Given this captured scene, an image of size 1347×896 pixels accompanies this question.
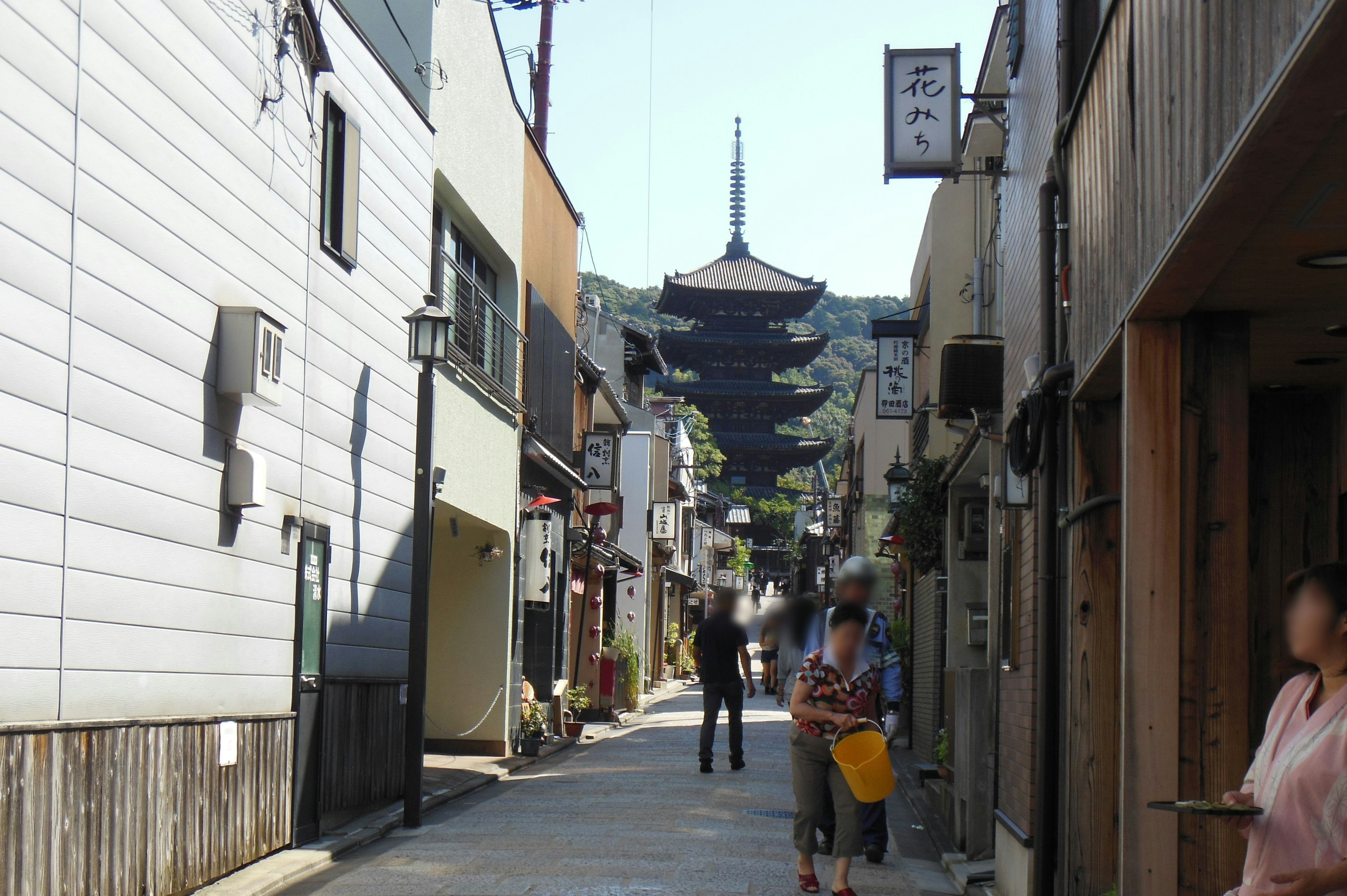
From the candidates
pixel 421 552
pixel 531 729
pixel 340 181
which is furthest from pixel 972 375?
pixel 531 729

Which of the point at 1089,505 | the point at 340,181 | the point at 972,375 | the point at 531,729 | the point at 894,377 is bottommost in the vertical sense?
the point at 531,729

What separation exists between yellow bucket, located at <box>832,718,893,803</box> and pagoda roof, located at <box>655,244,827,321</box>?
225 ft

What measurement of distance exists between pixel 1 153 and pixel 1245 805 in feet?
16.8

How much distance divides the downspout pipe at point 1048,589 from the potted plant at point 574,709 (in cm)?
1214

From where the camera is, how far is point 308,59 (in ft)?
30.8

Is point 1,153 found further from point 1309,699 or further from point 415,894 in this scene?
point 1309,699

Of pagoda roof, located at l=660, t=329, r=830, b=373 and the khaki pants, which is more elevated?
pagoda roof, located at l=660, t=329, r=830, b=373

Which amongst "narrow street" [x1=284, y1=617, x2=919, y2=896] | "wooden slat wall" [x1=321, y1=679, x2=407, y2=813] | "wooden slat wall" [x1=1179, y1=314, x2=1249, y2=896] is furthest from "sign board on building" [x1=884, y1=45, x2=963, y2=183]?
"wooden slat wall" [x1=1179, y1=314, x2=1249, y2=896]

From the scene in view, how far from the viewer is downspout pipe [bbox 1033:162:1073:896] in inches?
268

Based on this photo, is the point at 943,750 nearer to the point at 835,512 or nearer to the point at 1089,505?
the point at 1089,505

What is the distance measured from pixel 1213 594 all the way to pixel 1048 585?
2.13 meters

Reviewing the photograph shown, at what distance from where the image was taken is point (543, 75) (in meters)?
24.3

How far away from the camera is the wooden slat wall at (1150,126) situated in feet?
11.4

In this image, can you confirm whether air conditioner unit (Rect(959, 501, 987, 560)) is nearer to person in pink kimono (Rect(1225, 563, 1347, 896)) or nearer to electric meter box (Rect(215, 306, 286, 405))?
electric meter box (Rect(215, 306, 286, 405))
